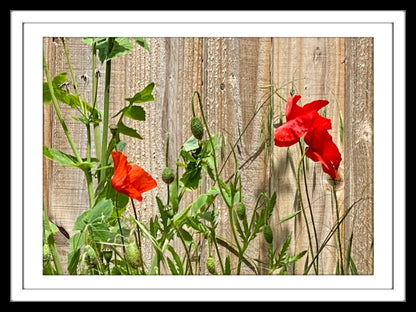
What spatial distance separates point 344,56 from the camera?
196 cm

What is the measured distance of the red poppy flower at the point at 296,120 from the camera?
164 cm

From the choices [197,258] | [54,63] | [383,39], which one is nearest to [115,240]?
[197,258]

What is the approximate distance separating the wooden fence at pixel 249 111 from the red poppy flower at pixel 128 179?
0.92 feet

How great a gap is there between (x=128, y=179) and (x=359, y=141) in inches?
24.1

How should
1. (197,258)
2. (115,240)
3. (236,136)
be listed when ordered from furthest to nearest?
(236,136), (197,258), (115,240)

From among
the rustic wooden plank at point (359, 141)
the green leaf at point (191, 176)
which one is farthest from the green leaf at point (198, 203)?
the rustic wooden plank at point (359, 141)

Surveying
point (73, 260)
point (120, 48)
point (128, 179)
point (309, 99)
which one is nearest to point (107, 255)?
point (73, 260)

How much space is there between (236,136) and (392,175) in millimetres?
398

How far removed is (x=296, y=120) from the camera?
1648 millimetres

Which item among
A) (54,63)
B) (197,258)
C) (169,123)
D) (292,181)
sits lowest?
(197,258)

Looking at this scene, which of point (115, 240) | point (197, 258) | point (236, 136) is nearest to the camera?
point (115, 240)

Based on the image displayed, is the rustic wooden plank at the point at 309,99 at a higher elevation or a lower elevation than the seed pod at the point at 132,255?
higher

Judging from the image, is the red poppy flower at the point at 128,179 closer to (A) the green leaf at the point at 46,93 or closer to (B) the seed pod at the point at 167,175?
(B) the seed pod at the point at 167,175

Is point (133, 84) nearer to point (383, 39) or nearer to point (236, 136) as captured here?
point (236, 136)
